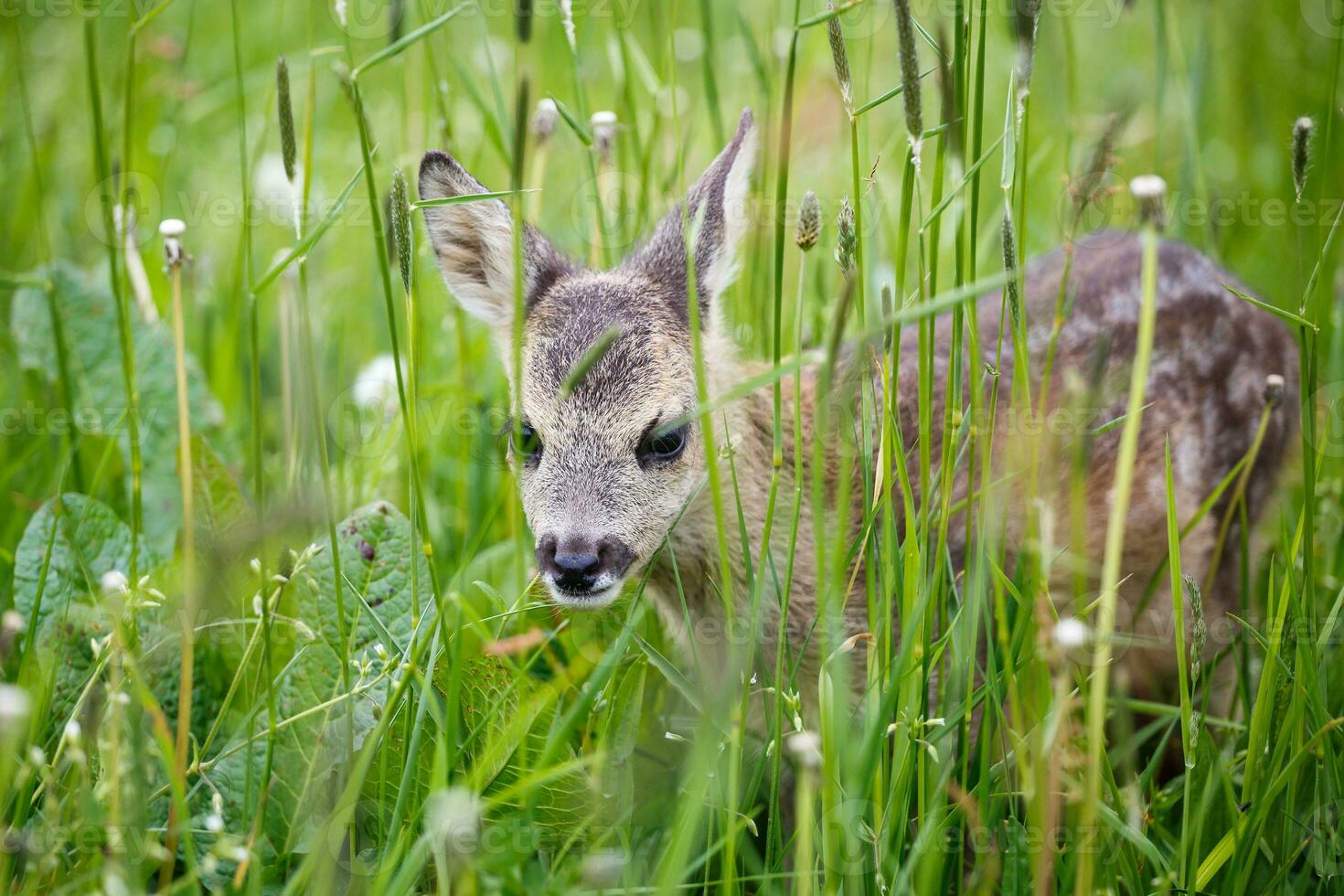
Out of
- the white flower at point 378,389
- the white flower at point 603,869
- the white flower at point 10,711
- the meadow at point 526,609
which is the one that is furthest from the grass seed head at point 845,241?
the white flower at point 378,389

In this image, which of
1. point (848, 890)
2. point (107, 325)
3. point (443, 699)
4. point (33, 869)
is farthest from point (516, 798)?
point (107, 325)

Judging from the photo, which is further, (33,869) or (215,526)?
(215,526)

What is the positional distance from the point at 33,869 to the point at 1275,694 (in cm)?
263

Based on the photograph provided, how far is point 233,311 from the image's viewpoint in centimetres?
509

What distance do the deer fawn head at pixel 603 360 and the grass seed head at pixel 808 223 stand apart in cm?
70

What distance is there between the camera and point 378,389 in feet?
16.9

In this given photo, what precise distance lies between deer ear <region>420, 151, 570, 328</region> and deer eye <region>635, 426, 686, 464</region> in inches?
31.7

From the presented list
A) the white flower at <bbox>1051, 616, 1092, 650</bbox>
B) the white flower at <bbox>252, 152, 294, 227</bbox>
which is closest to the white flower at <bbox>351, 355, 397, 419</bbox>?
the white flower at <bbox>252, 152, 294, 227</bbox>

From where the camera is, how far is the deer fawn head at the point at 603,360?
343 centimetres

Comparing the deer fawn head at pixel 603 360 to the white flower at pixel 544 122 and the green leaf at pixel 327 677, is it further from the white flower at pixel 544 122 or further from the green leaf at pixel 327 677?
the green leaf at pixel 327 677

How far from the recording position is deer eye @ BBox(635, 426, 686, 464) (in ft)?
12.0

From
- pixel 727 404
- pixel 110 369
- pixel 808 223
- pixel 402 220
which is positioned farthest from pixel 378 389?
pixel 808 223

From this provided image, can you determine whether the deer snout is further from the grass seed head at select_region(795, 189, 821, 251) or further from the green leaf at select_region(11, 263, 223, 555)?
the green leaf at select_region(11, 263, 223, 555)

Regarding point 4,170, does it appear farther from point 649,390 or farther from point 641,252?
point 649,390
